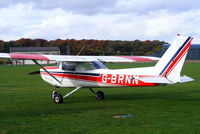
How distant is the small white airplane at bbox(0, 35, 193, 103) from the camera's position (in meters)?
11.5

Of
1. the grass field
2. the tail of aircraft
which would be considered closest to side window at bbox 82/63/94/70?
the grass field

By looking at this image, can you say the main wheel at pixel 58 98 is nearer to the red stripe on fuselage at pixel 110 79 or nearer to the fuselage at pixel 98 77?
the fuselage at pixel 98 77

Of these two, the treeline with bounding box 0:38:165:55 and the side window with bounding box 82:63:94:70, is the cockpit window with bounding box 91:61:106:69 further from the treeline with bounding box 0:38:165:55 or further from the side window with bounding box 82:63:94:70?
the treeline with bounding box 0:38:165:55

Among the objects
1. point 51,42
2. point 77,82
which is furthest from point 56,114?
point 51,42

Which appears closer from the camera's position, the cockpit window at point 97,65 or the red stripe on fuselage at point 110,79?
the red stripe on fuselage at point 110,79

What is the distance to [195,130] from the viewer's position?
765 cm

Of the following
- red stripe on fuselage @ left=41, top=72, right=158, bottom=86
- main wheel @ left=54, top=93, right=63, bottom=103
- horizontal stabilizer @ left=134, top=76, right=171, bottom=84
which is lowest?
main wheel @ left=54, top=93, right=63, bottom=103

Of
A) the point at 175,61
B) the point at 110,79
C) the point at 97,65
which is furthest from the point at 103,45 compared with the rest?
the point at 175,61

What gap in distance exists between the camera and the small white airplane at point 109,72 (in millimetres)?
11484

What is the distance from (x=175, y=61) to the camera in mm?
11531

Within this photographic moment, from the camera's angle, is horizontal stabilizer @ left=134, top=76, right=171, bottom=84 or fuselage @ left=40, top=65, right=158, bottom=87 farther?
fuselage @ left=40, top=65, right=158, bottom=87

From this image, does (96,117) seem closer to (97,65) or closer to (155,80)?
(155,80)

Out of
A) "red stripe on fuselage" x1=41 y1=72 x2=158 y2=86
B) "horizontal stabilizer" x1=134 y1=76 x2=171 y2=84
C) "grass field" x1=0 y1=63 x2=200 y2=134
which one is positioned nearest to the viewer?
"grass field" x1=0 y1=63 x2=200 y2=134

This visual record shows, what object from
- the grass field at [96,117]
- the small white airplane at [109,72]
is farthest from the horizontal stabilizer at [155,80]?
the grass field at [96,117]
